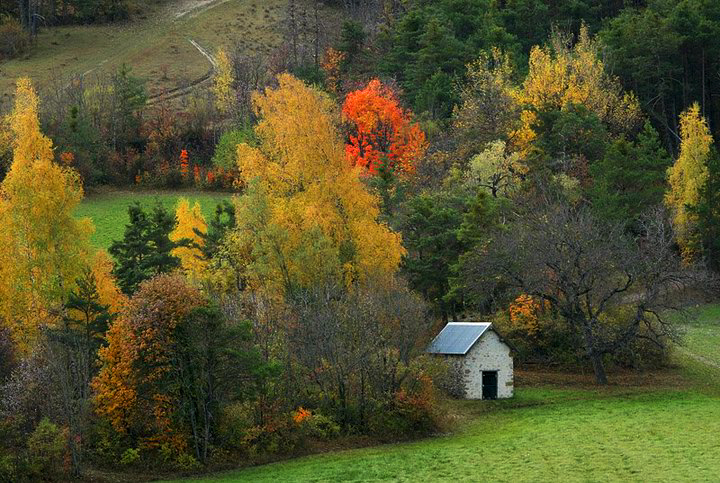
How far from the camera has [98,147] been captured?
90.4 meters

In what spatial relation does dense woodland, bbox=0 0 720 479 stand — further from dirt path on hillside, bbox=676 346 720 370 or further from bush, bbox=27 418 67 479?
dirt path on hillside, bbox=676 346 720 370

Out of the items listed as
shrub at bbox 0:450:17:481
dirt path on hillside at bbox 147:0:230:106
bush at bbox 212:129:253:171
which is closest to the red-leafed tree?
bush at bbox 212:129:253:171

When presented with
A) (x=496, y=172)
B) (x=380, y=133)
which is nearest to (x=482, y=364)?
(x=496, y=172)

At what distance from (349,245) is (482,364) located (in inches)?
325

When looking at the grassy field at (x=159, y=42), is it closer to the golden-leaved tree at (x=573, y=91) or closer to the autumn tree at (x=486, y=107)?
the autumn tree at (x=486, y=107)

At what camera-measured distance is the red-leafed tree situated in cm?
7788

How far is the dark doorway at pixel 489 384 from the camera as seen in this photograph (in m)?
51.9

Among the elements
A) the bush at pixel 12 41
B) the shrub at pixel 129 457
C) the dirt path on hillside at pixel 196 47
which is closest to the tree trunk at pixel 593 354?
the shrub at pixel 129 457

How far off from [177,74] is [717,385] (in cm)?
7207

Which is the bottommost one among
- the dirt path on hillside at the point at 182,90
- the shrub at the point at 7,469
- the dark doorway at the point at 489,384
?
the shrub at the point at 7,469

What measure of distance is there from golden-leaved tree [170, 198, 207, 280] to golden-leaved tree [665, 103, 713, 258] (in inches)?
1168

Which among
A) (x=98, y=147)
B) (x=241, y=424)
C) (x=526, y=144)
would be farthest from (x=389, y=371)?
(x=98, y=147)

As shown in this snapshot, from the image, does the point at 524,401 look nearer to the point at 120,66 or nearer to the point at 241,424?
the point at 241,424

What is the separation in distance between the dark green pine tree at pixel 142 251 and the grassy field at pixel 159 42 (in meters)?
46.9
